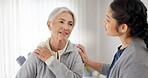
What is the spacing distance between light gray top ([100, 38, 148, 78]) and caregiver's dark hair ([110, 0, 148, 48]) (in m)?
0.05

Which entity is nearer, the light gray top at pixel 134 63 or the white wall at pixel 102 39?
the light gray top at pixel 134 63

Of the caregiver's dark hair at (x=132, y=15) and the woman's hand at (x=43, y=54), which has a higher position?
the caregiver's dark hair at (x=132, y=15)

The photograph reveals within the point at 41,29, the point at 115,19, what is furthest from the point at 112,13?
the point at 41,29

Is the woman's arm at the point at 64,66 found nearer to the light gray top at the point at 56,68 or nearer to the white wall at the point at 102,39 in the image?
the light gray top at the point at 56,68

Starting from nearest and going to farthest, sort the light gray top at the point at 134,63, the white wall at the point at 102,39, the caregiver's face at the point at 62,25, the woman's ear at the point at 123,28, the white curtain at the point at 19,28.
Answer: the light gray top at the point at 134,63 → the woman's ear at the point at 123,28 → the caregiver's face at the point at 62,25 → the white curtain at the point at 19,28 → the white wall at the point at 102,39

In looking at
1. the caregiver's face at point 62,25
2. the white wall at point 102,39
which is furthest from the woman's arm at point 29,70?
the white wall at point 102,39

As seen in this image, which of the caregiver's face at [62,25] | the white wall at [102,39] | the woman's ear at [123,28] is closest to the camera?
the woman's ear at [123,28]

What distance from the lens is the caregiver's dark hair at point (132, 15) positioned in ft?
3.10

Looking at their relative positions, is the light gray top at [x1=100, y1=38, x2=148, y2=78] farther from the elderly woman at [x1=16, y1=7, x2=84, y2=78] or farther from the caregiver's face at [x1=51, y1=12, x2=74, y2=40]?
the caregiver's face at [x1=51, y1=12, x2=74, y2=40]

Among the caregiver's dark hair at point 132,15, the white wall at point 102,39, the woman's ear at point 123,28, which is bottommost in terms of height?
the white wall at point 102,39

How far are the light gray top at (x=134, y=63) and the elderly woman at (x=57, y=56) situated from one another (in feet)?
1.68

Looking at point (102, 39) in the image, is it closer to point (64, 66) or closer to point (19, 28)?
point (19, 28)

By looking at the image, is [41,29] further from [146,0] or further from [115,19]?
[115,19]

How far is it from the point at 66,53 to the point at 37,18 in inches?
70.0
